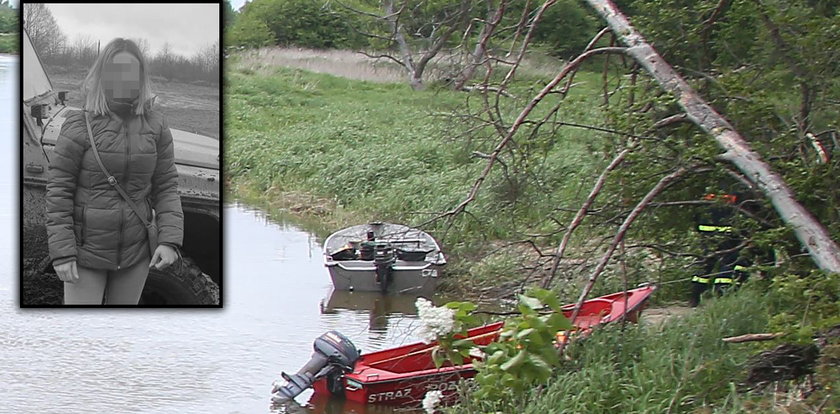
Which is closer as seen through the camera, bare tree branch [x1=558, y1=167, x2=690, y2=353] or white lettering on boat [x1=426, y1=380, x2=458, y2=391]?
bare tree branch [x1=558, y1=167, x2=690, y2=353]

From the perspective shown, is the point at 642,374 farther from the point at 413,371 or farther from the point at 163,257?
the point at 163,257

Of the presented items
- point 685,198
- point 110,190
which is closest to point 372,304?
point 685,198

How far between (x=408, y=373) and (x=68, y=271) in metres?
4.68

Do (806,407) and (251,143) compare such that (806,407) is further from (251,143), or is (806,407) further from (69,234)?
(251,143)

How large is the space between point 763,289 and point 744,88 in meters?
1.72

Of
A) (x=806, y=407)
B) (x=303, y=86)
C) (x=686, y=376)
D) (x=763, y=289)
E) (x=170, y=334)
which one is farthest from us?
(x=303, y=86)

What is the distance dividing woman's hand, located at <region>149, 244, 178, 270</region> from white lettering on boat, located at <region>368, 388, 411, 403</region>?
4.57m

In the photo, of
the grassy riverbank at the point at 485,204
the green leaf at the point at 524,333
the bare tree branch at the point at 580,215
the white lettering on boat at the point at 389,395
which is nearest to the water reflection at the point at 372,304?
the grassy riverbank at the point at 485,204

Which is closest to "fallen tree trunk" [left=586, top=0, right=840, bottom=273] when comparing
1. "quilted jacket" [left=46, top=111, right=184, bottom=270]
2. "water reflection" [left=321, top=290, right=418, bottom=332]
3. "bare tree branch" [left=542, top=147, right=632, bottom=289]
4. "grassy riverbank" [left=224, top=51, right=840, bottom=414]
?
"grassy riverbank" [left=224, top=51, right=840, bottom=414]

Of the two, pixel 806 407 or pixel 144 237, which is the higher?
pixel 144 237

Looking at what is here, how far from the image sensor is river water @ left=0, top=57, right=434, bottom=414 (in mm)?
8023

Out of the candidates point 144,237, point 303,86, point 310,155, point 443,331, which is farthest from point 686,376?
point 303,86

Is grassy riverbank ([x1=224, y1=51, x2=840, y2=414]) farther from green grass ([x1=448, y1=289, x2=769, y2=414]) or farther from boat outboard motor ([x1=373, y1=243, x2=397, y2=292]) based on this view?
boat outboard motor ([x1=373, y1=243, x2=397, y2=292])

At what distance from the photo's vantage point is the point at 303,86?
23.0 meters
